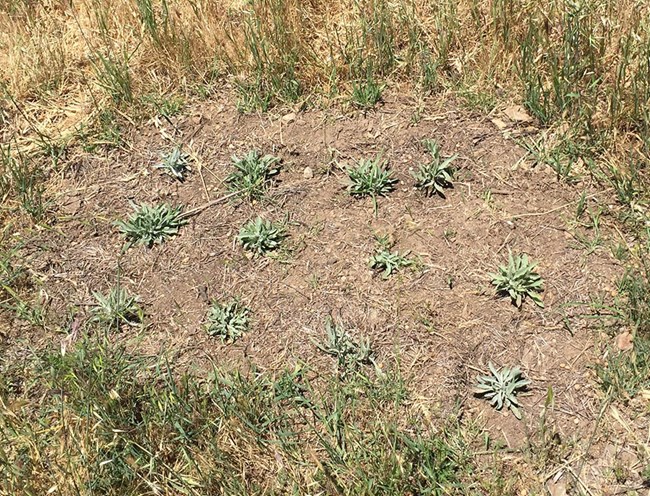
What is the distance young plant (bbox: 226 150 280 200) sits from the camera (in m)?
3.33

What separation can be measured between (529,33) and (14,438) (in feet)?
9.33

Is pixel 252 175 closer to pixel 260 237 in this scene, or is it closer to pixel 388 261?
pixel 260 237

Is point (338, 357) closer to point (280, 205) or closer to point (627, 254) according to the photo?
point (280, 205)

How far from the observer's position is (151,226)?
10.6ft

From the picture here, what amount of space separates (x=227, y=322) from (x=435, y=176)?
3.76 feet

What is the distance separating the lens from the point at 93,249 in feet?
10.7

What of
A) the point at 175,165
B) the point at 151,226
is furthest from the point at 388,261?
the point at 175,165

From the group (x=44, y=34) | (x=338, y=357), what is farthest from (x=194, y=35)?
(x=338, y=357)

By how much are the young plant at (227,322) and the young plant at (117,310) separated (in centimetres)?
31

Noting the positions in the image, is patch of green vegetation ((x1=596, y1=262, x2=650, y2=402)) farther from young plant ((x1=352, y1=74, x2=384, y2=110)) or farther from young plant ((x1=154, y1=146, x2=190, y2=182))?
young plant ((x1=154, y1=146, x2=190, y2=182))

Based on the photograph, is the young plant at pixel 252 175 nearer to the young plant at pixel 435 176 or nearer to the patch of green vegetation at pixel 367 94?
the patch of green vegetation at pixel 367 94

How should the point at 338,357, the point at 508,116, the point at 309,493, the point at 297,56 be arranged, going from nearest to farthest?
the point at 309,493
the point at 338,357
the point at 508,116
the point at 297,56

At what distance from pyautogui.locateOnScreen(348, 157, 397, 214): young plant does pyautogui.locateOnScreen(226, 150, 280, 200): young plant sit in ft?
1.28

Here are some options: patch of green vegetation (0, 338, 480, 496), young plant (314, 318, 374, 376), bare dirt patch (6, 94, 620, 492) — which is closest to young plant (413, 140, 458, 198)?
bare dirt patch (6, 94, 620, 492)
